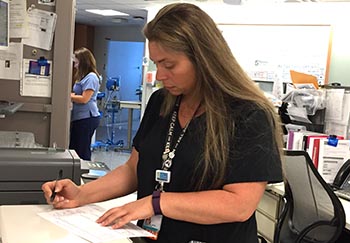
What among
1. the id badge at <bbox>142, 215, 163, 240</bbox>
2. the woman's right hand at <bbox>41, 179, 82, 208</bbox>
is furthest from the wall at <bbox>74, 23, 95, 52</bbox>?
the id badge at <bbox>142, 215, 163, 240</bbox>

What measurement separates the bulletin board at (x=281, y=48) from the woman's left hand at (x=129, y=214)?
506 cm

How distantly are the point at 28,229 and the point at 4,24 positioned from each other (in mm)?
1447

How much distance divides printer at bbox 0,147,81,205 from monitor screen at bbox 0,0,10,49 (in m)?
0.80

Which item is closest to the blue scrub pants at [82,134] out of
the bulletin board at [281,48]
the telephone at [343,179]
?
the bulletin board at [281,48]

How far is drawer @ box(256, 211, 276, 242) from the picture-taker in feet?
9.05

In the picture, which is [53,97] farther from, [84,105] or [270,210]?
[84,105]

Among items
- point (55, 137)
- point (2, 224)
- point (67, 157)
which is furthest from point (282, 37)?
point (2, 224)

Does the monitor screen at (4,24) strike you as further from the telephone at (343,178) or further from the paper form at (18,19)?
the telephone at (343,178)

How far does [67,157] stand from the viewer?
1572 mm

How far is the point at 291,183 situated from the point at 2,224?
184cm

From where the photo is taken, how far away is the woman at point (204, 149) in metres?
1.05

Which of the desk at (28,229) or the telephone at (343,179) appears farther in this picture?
the telephone at (343,179)

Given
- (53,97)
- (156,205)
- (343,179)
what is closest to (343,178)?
(343,179)

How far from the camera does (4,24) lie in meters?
2.17
